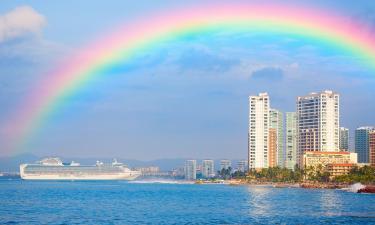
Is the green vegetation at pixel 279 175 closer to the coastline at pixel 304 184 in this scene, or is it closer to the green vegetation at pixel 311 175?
the green vegetation at pixel 311 175

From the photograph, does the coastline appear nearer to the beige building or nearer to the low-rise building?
the low-rise building

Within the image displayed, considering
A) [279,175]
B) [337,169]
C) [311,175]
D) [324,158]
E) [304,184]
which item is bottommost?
[304,184]

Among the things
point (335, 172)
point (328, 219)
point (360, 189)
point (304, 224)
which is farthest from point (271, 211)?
point (335, 172)

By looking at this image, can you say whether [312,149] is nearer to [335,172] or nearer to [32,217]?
[335,172]

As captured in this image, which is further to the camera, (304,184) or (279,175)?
(279,175)

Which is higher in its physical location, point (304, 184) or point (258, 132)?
point (258, 132)

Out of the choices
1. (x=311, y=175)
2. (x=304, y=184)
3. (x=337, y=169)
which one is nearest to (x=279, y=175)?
(x=311, y=175)

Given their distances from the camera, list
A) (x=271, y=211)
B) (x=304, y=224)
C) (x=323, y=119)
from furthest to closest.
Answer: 1. (x=323, y=119)
2. (x=271, y=211)
3. (x=304, y=224)

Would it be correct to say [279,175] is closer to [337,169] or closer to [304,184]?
[337,169]
